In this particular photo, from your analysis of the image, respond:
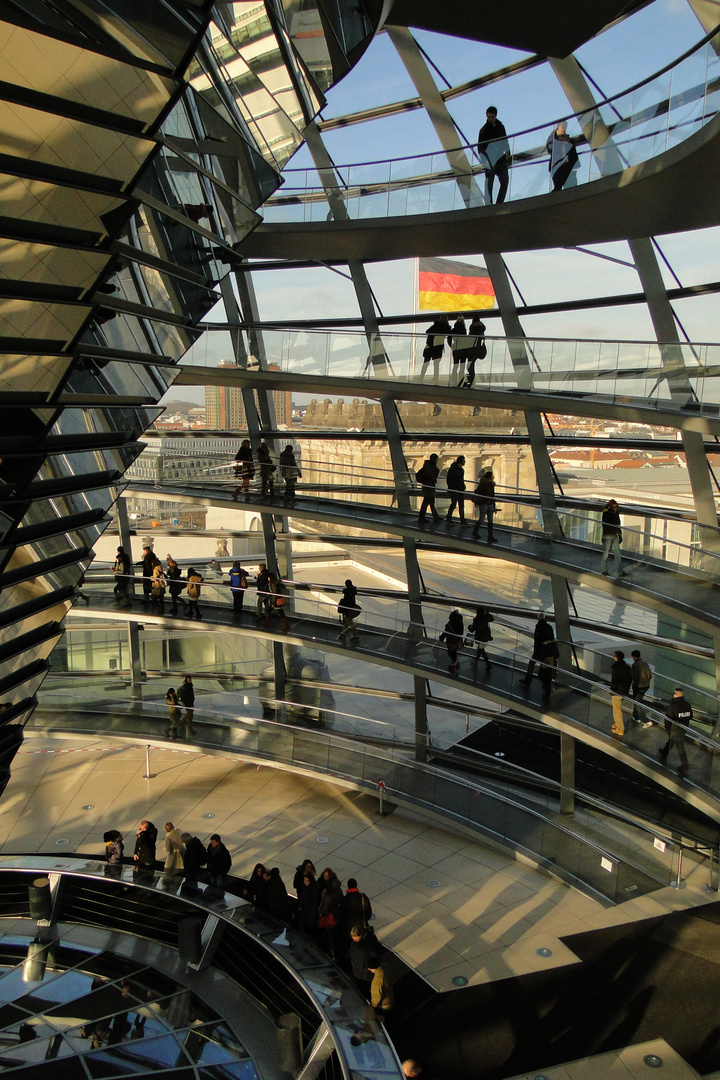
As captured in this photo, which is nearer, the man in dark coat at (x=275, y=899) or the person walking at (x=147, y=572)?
the man in dark coat at (x=275, y=899)

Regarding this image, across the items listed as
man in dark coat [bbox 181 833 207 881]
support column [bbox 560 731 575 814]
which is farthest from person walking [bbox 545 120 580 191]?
man in dark coat [bbox 181 833 207 881]

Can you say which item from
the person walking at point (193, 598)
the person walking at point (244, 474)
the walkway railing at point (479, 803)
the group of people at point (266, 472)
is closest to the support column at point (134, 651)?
the walkway railing at point (479, 803)

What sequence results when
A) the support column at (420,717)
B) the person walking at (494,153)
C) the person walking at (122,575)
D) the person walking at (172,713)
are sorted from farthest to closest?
the person walking at (122,575), the support column at (420,717), the person walking at (172,713), the person walking at (494,153)

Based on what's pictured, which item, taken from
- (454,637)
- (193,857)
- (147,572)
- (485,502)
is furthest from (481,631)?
(147,572)

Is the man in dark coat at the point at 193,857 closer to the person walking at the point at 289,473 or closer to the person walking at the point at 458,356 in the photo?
the person walking at the point at 289,473

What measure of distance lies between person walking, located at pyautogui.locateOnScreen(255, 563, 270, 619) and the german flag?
6477 millimetres

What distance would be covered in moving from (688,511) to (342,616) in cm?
694

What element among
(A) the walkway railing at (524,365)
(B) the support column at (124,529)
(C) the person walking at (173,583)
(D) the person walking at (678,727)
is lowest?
(D) the person walking at (678,727)

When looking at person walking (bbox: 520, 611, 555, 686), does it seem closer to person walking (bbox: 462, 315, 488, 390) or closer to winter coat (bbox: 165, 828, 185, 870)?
person walking (bbox: 462, 315, 488, 390)

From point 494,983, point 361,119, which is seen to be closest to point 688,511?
point 494,983

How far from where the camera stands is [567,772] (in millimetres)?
16859

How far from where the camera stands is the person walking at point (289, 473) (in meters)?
18.4

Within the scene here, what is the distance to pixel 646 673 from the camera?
562 inches

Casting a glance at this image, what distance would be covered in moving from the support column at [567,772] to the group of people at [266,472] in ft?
23.8
